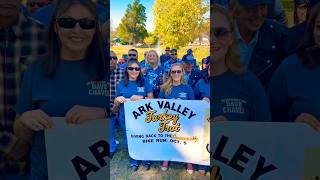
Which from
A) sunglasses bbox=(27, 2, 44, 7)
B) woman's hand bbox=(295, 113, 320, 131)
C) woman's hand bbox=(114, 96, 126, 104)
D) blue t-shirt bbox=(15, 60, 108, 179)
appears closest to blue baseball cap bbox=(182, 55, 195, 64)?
woman's hand bbox=(114, 96, 126, 104)

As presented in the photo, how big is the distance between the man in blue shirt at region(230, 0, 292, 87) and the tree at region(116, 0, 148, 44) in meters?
1.19

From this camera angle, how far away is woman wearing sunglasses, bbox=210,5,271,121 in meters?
2.28

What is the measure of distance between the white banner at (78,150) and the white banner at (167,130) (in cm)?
97

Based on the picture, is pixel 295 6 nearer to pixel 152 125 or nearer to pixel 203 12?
pixel 203 12

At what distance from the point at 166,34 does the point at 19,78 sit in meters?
1.49

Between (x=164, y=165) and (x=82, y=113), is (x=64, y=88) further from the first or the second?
(x=164, y=165)

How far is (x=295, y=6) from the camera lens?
7.23 ft

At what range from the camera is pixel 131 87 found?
3.25m

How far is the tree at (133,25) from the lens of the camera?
3.18 meters

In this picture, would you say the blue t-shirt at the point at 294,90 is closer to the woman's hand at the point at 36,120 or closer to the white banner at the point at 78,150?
the white banner at the point at 78,150

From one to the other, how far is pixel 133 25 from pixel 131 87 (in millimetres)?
571

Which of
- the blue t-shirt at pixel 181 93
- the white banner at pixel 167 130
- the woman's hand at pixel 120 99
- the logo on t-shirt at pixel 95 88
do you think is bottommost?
the white banner at pixel 167 130

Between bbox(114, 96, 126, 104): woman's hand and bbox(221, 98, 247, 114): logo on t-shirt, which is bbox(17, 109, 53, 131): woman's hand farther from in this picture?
bbox(221, 98, 247, 114): logo on t-shirt

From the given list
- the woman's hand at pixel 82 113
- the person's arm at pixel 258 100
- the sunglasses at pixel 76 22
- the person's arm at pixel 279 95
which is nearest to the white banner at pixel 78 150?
the woman's hand at pixel 82 113
